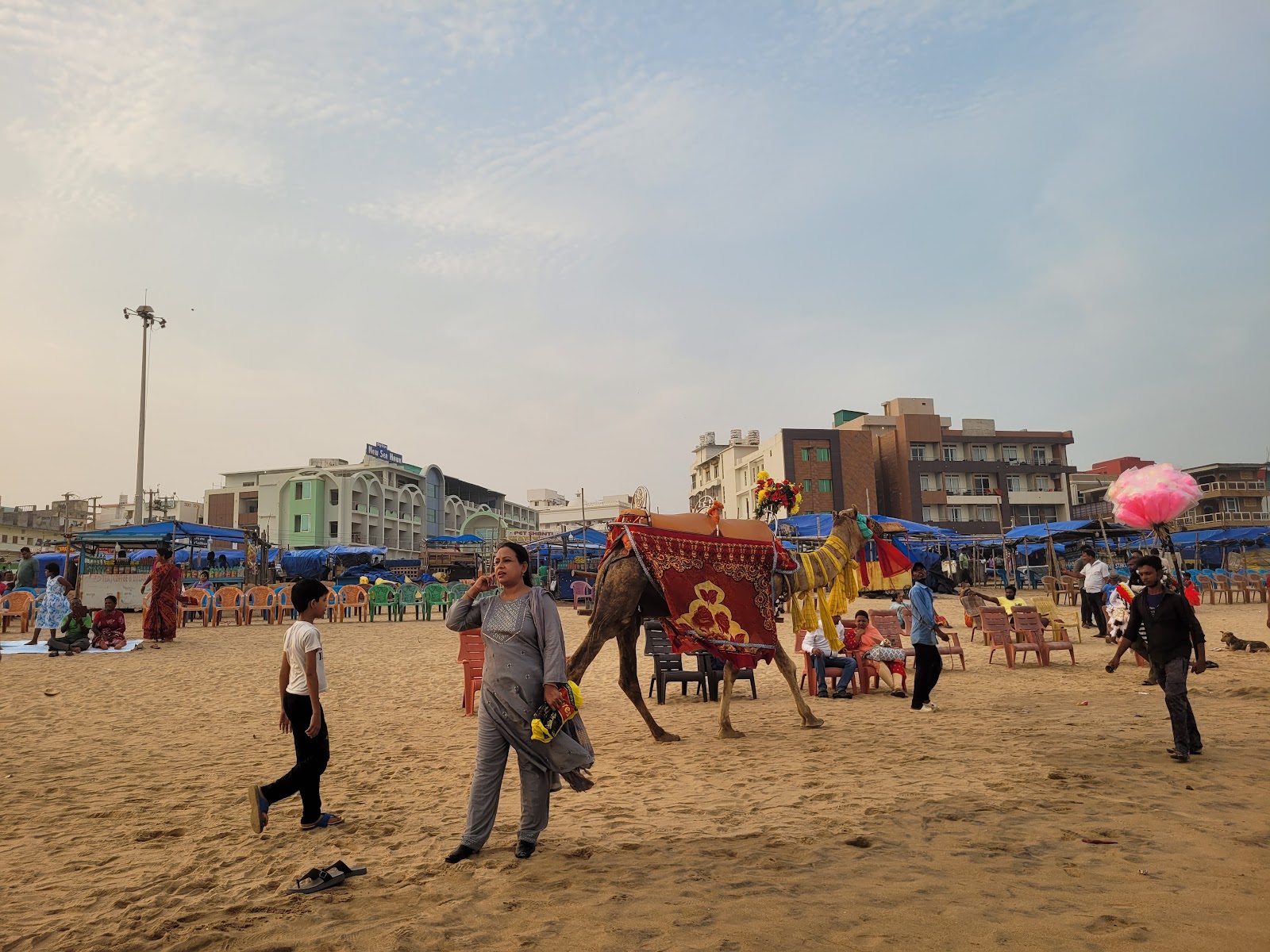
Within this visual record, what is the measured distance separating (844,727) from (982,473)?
177 feet

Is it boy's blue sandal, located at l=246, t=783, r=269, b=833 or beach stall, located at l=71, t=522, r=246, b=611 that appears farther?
beach stall, located at l=71, t=522, r=246, b=611

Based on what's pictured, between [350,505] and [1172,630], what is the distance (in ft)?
197

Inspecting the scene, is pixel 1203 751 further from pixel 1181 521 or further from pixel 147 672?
pixel 1181 521

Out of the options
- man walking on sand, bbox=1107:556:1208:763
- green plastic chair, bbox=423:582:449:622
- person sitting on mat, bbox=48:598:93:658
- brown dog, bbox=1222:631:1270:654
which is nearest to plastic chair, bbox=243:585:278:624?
green plastic chair, bbox=423:582:449:622

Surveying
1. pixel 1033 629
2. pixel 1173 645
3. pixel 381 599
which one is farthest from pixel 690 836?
pixel 381 599

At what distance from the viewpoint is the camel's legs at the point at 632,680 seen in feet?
25.6

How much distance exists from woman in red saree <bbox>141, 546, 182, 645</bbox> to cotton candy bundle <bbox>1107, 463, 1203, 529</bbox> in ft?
61.2

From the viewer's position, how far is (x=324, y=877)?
4109mm

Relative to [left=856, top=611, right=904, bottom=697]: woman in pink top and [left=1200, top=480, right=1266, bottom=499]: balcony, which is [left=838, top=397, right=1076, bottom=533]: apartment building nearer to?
[left=1200, top=480, right=1266, bottom=499]: balcony

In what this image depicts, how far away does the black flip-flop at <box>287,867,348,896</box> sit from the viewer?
405cm

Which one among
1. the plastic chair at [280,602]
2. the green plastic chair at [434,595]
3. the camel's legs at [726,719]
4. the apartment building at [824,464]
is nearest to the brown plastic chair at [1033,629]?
the camel's legs at [726,719]

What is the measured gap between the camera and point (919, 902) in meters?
3.79

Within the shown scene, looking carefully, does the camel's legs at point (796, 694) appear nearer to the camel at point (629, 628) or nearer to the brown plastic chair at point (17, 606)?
the camel at point (629, 628)

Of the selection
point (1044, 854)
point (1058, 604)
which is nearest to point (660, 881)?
point (1044, 854)
